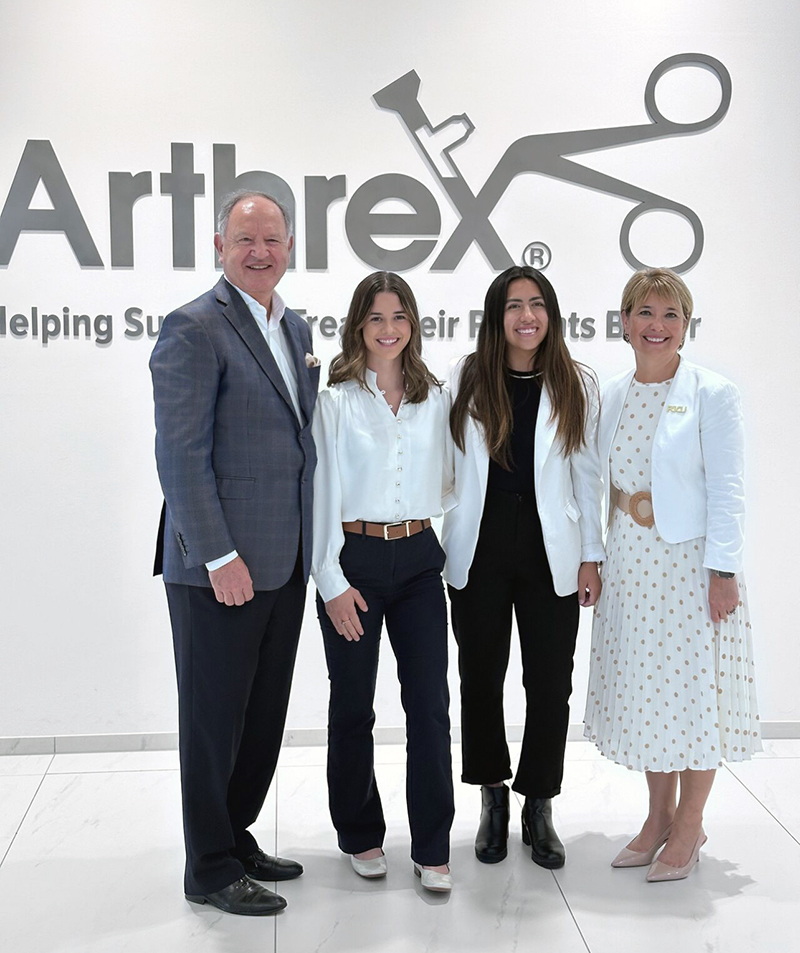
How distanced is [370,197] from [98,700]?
2271 millimetres

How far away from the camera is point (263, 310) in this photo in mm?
2680

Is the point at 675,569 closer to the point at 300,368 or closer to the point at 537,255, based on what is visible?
the point at 300,368

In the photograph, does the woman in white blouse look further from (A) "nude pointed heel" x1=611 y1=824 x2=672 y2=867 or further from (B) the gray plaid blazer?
(A) "nude pointed heel" x1=611 y1=824 x2=672 y2=867

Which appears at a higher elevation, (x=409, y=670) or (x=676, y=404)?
(x=676, y=404)

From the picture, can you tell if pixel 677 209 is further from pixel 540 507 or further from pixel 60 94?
pixel 60 94

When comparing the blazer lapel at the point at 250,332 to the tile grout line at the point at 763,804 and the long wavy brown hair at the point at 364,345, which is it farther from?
the tile grout line at the point at 763,804

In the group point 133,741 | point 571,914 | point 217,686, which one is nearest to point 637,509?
point 571,914

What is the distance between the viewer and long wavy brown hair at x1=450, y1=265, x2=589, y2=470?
283 cm

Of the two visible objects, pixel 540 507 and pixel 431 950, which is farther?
pixel 540 507

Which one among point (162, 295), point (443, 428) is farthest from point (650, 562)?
point (162, 295)

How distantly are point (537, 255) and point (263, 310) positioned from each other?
1.63 m

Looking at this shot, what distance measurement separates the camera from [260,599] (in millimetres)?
2625

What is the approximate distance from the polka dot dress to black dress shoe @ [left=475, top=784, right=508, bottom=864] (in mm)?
412

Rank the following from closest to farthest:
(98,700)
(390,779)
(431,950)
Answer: (431,950) → (390,779) → (98,700)
